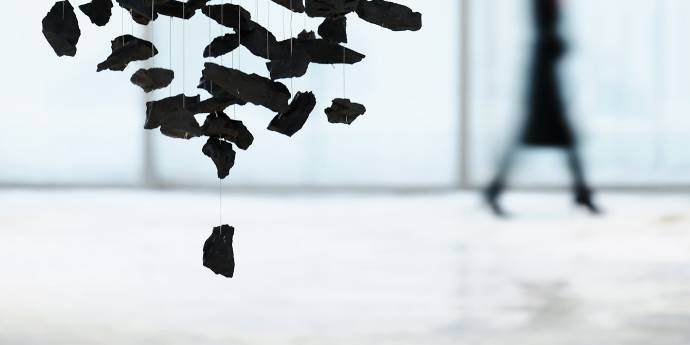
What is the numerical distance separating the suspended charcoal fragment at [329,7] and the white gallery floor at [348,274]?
121cm

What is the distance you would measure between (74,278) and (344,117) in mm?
1846

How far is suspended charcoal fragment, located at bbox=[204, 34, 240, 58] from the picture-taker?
0.90 meters

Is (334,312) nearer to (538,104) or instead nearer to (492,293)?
(492,293)

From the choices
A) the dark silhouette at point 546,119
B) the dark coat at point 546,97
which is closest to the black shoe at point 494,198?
the dark silhouette at point 546,119

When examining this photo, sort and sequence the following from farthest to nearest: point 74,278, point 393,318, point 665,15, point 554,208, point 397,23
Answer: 1. point 665,15
2. point 554,208
3. point 74,278
4. point 393,318
5. point 397,23

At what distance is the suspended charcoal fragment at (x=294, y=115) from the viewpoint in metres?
0.92

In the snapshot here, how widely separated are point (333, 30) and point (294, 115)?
3.4 inches

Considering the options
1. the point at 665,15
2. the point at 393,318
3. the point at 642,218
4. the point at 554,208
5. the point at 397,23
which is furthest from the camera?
the point at 665,15

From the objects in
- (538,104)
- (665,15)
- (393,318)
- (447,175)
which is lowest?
(393,318)

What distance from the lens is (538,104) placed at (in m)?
4.14

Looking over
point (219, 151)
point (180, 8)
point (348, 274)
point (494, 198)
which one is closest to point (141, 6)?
point (180, 8)

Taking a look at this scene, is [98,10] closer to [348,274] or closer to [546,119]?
[348,274]

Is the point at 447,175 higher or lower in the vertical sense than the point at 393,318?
higher

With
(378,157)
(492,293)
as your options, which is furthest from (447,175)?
(492,293)
